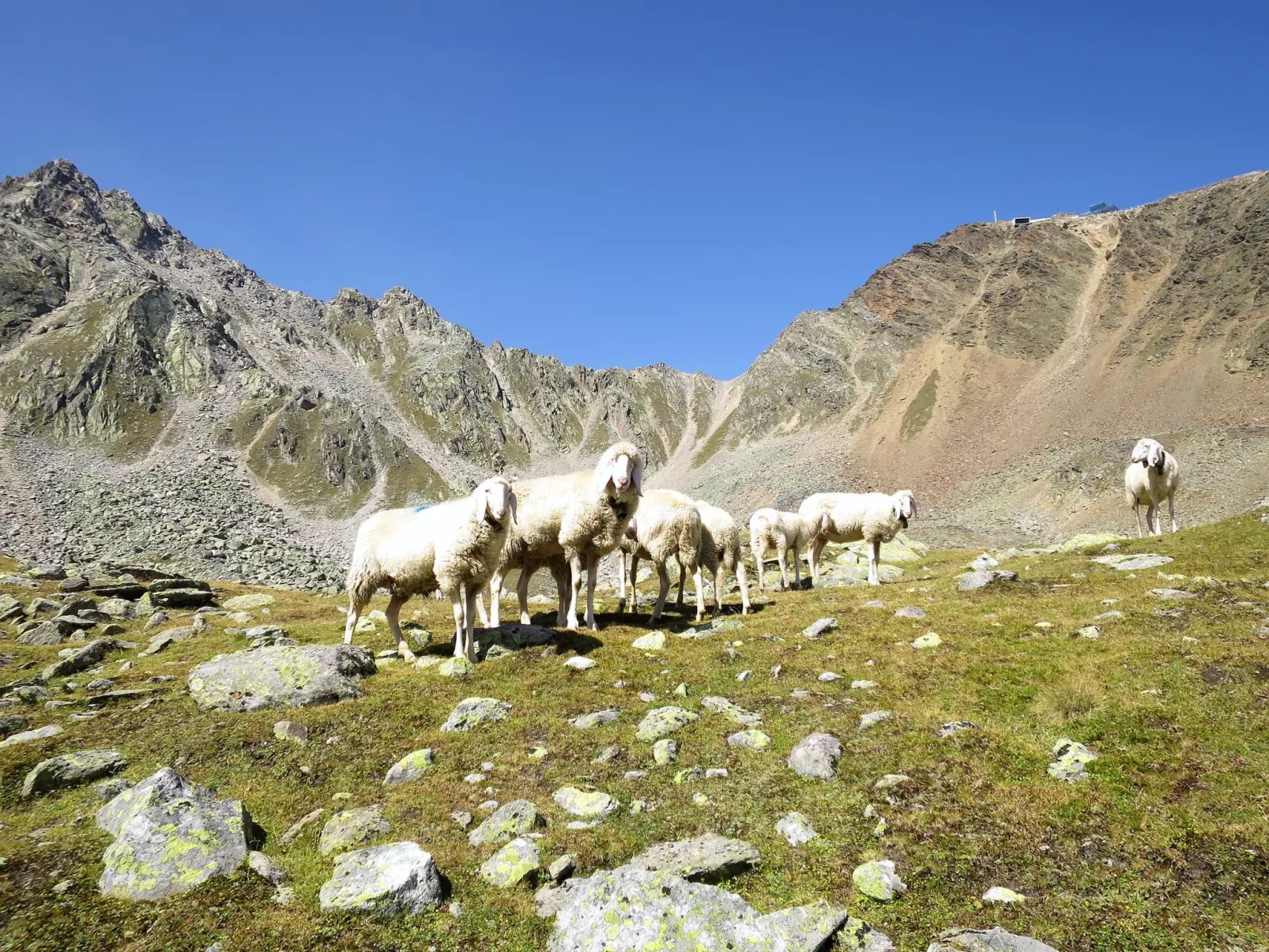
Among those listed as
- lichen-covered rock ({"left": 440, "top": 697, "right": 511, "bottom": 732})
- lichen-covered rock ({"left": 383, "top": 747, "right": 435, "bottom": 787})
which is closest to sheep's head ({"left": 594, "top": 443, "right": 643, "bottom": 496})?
lichen-covered rock ({"left": 440, "top": 697, "right": 511, "bottom": 732})

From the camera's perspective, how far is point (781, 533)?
25.0m

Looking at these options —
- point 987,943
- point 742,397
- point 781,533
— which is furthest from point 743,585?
point 742,397

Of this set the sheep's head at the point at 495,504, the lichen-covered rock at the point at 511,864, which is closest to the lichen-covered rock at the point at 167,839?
the lichen-covered rock at the point at 511,864

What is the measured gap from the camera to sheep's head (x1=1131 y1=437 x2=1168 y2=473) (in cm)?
2662

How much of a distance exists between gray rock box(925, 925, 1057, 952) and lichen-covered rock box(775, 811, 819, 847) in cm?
206

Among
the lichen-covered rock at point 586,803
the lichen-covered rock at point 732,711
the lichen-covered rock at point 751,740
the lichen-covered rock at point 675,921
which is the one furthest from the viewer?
the lichen-covered rock at point 732,711

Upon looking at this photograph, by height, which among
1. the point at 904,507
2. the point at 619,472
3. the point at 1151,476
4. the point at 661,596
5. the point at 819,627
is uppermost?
the point at 619,472

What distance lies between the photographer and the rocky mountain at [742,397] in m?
77.6

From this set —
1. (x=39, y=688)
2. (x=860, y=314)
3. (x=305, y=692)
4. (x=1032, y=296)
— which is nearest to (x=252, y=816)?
(x=305, y=692)

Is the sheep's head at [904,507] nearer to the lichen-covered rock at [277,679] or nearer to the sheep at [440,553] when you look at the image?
the sheep at [440,553]

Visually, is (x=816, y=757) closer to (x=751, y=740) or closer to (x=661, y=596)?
(x=751, y=740)

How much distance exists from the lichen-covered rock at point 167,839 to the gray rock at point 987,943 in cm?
727

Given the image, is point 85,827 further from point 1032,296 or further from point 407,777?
point 1032,296

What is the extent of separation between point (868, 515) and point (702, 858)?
21790 millimetres
